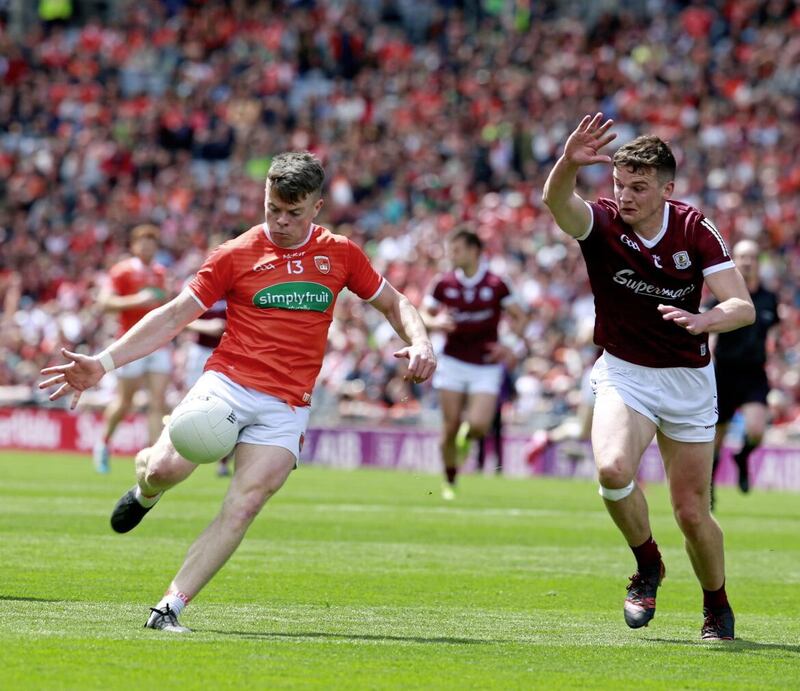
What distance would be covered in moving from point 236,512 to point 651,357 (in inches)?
88.5

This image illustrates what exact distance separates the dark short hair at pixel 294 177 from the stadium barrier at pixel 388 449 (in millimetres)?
14765

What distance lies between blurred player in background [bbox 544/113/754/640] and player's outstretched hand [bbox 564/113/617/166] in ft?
0.10

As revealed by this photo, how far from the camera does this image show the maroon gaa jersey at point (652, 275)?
859 cm

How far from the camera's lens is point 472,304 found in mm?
18938

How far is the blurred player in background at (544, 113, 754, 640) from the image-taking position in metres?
8.48

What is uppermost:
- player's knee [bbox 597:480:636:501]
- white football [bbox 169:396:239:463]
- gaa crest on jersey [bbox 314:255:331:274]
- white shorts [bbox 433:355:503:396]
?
gaa crest on jersey [bbox 314:255:331:274]

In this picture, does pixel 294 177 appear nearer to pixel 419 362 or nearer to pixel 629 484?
pixel 419 362

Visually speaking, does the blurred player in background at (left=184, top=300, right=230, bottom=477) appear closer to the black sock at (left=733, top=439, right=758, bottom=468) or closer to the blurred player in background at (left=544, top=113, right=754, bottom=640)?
the black sock at (left=733, top=439, right=758, bottom=468)

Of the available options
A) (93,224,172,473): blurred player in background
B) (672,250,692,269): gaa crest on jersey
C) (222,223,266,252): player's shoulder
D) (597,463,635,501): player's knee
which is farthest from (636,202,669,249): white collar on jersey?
(93,224,172,473): blurred player in background

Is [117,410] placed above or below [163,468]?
below

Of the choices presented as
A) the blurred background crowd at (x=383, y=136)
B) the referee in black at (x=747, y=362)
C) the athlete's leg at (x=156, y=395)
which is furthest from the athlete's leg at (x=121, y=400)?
the referee in black at (x=747, y=362)

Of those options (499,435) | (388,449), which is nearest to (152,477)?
(499,435)

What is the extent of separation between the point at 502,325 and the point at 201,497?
9.62m

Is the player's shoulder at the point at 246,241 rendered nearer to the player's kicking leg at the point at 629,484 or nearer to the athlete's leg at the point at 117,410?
the player's kicking leg at the point at 629,484
